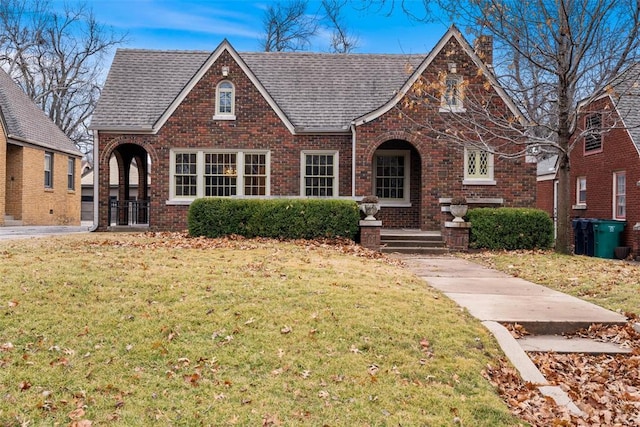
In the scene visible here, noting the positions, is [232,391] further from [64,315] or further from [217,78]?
[217,78]

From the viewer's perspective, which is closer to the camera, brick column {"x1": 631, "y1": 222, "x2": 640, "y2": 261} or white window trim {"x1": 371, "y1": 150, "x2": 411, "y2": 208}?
brick column {"x1": 631, "y1": 222, "x2": 640, "y2": 261}

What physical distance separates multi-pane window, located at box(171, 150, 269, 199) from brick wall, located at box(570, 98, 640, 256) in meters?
12.1

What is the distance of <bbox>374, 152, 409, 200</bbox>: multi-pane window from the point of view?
19.7 metres

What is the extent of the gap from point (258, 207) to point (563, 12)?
8720 millimetres

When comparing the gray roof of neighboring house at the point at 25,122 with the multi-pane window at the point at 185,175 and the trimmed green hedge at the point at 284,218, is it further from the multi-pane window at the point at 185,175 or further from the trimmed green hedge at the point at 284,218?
the trimmed green hedge at the point at 284,218

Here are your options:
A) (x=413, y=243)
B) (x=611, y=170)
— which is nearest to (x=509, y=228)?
(x=413, y=243)

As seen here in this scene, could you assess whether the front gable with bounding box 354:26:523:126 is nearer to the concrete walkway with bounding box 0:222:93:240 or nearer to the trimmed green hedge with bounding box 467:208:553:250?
the trimmed green hedge with bounding box 467:208:553:250

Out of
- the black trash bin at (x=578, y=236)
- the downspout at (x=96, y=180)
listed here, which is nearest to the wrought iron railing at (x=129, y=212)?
the downspout at (x=96, y=180)

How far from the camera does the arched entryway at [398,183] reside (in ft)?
63.5

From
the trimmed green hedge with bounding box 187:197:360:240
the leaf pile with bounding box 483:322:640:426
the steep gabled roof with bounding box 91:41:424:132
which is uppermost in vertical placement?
the steep gabled roof with bounding box 91:41:424:132

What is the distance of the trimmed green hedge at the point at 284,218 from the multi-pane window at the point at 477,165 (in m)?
5.48

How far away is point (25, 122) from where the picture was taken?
27.3 metres

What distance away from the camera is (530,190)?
59.4 feet

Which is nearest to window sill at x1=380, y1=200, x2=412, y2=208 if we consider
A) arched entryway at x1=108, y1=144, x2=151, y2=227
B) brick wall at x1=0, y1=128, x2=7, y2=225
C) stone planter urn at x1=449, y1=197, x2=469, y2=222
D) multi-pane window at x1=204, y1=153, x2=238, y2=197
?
stone planter urn at x1=449, y1=197, x2=469, y2=222
